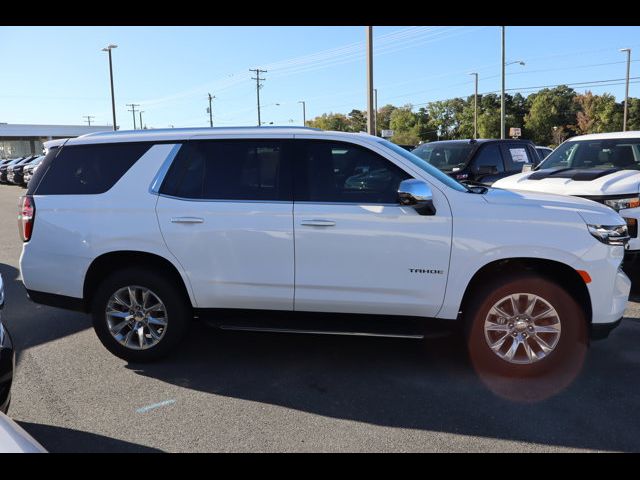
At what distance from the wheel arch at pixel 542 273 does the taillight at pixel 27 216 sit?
3663mm

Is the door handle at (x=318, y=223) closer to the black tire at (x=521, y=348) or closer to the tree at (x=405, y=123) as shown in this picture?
the black tire at (x=521, y=348)

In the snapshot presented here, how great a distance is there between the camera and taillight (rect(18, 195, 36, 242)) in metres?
4.63

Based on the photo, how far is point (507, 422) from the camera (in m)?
3.55

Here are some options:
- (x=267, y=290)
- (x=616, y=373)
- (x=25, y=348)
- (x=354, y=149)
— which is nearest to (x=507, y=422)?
(x=616, y=373)

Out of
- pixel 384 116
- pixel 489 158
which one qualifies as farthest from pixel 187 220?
pixel 384 116

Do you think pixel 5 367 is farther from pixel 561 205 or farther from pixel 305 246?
pixel 561 205

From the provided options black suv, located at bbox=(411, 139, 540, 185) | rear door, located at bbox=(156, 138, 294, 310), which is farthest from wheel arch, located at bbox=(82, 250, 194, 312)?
black suv, located at bbox=(411, 139, 540, 185)

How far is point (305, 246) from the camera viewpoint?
166 inches

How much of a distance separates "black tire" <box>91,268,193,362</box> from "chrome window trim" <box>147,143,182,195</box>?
69 cm

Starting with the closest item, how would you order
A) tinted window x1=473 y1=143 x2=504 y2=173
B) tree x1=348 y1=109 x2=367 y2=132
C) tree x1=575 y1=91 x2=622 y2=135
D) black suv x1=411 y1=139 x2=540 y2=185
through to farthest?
black suv x1=411 y1=139 x2=540 y2=185 → tinted window x1=473 y1=143 x2=504 y2=173 → tree x1=575 y1=91 x2=622 y2=135 → tree x1=348 y1=109 x2=367 y2=132

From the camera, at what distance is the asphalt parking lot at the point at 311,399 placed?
11.0 feet

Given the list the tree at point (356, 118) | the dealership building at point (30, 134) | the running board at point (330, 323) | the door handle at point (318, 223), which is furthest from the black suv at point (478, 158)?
the tree at point (356, 118)

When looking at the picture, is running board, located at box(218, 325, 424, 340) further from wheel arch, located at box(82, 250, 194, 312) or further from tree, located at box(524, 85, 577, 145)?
tree, located at box(524, 85, 577, 145)
